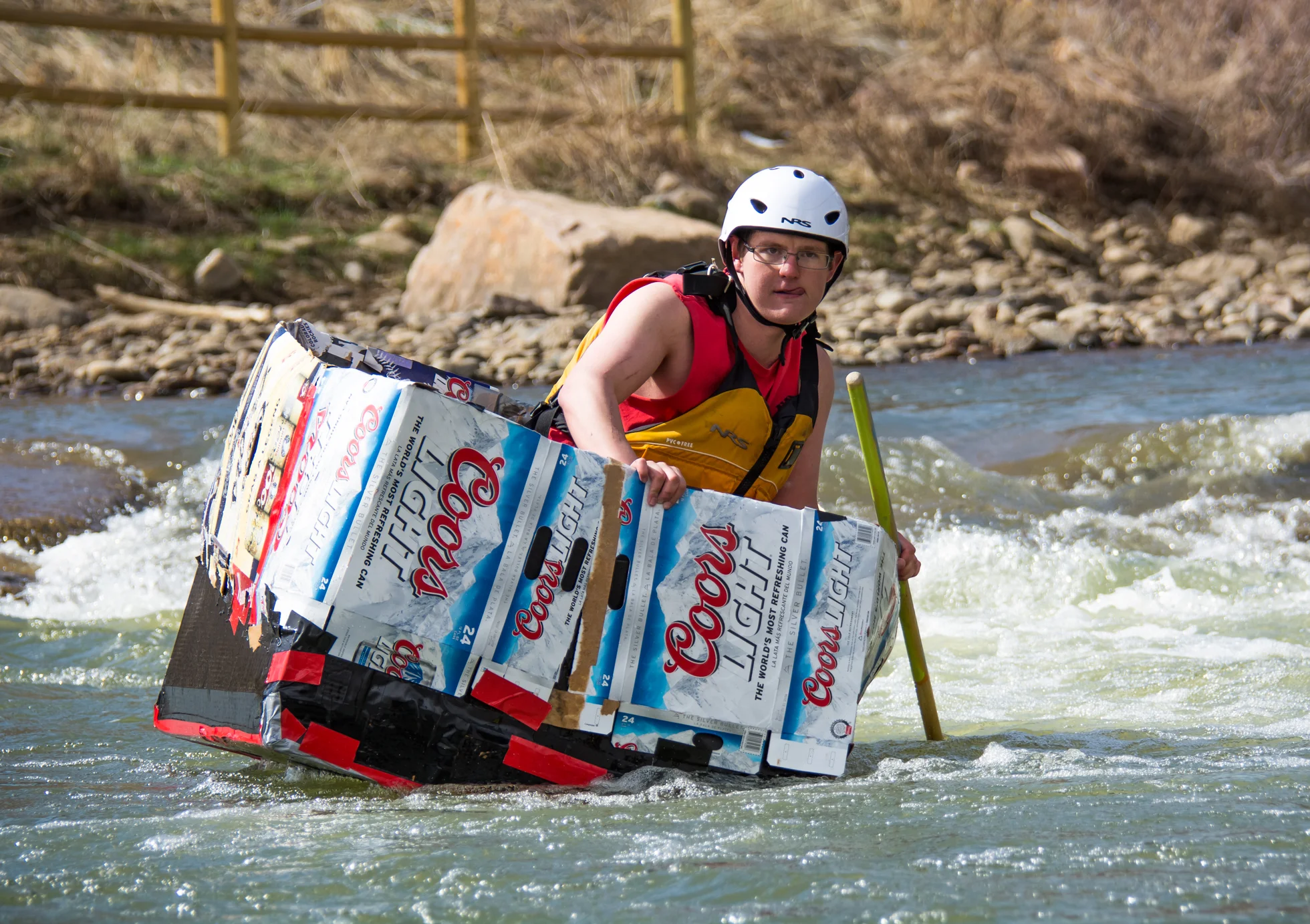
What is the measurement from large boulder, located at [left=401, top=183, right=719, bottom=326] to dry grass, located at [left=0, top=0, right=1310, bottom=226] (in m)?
2.12

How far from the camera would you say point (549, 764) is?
334 centimetres

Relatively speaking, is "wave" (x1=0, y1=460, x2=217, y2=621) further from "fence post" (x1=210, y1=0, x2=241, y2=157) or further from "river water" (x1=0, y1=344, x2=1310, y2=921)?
"fence post" (x1=210, y1=0, x2=241, y2=157)

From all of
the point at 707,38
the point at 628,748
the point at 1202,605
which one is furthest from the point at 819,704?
the point at 707,38

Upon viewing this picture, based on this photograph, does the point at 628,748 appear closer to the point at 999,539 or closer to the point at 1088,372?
the point at 999,539

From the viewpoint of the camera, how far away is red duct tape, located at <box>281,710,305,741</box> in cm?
310

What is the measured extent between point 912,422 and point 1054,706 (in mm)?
4910

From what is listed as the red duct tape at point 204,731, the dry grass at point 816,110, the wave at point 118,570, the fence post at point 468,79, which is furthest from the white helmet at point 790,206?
the fence post at point 468,79

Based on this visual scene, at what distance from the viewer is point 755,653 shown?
3422 millimetres

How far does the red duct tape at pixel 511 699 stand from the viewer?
322 cm

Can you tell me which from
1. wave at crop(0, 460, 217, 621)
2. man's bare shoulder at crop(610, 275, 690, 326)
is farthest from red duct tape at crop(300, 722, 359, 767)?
wave at crop(0, 460, 217, 621)

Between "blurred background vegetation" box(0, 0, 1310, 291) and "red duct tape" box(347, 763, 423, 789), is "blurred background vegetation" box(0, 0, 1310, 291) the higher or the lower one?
the higher one

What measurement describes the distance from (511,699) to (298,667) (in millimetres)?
465

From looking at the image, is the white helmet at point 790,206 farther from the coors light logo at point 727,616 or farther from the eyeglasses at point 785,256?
the coors light logo at point 727,616

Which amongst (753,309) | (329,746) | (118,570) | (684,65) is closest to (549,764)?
(329,746)
